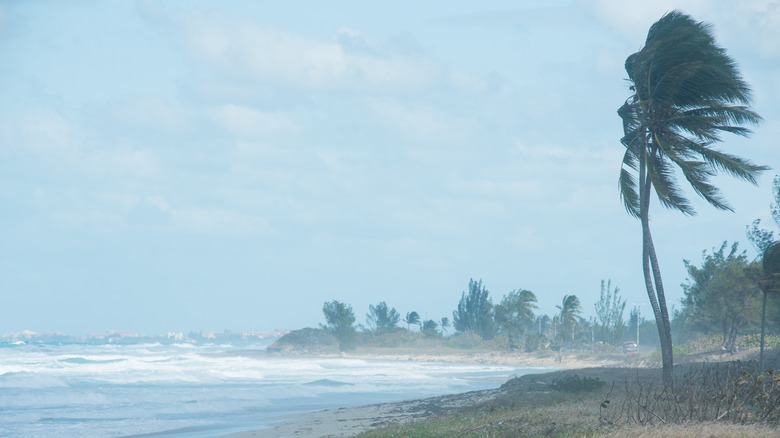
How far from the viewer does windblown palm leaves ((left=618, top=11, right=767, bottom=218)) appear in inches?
811

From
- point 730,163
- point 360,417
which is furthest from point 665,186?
point 360,417

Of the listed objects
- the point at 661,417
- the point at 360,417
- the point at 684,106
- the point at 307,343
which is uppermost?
the point at 684,106

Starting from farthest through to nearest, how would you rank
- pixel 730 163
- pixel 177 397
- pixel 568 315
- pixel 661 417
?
pixel 568 315
pixel 177 397
pixel 730 163
pixel 661 417

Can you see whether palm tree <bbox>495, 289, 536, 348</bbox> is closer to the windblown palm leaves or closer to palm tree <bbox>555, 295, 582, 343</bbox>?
palm tree <bbox>555, 295, 582, 343</bbox>

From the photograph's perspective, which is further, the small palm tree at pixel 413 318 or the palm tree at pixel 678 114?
the small palm tree at pixel 413 318

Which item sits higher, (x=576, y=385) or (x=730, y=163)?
(x=730, y=163)

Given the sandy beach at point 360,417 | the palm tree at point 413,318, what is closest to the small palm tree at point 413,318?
the palm tree at point 413,318

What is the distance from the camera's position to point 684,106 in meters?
21.2

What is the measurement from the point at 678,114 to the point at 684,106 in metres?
0.28

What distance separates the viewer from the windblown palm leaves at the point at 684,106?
20.6 metres

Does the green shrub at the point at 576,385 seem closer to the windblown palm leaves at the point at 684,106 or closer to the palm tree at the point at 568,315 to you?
the windblown palm leaves at the point at 684,106

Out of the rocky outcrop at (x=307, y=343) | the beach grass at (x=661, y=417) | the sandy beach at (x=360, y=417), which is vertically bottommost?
the sandy beach at (x=360, y=417)

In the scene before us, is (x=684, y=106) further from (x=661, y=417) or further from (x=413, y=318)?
(x=413, y=318)

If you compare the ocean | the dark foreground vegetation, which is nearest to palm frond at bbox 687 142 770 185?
the dark foreground vegetation
